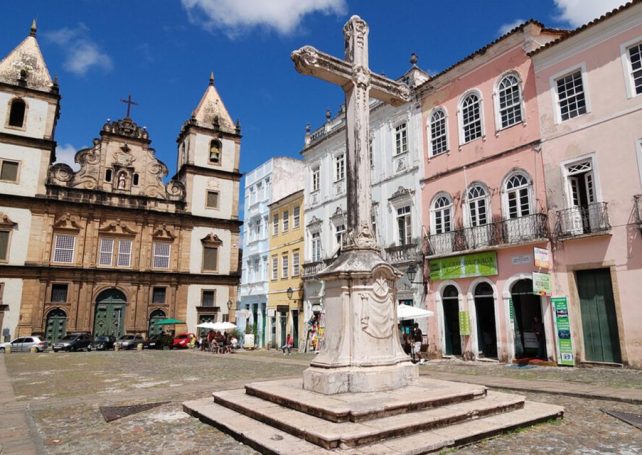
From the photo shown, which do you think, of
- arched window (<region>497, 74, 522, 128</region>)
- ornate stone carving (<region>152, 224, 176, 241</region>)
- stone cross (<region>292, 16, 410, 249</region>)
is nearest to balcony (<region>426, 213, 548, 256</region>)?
arched window (<region>497, 74, 522, 128</region>)

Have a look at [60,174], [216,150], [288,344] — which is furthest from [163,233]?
[288,344]

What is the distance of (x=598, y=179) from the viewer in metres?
14.7

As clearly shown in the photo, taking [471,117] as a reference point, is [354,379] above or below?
below

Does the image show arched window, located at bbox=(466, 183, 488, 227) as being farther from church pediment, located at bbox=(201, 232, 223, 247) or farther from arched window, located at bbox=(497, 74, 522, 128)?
church pediment, located at bbox=(201, 232, 223, 247)

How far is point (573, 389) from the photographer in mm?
9320

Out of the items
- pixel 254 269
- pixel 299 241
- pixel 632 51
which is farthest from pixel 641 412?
pixel 254 269

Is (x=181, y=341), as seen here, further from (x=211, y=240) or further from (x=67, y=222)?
(x=67, y=222)

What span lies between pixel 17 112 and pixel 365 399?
34601 mm

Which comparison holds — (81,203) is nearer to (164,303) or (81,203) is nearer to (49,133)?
(49,133)

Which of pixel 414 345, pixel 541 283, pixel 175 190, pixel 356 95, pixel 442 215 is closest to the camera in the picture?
pixel 356 95

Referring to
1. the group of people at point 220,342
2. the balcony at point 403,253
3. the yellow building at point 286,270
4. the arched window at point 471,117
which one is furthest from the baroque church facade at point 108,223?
the arched window at point 471,117

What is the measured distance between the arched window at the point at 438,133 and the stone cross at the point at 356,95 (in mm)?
11785

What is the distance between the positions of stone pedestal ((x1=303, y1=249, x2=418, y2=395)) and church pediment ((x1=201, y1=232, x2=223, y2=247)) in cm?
3098

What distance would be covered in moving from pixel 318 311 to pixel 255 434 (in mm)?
21478
